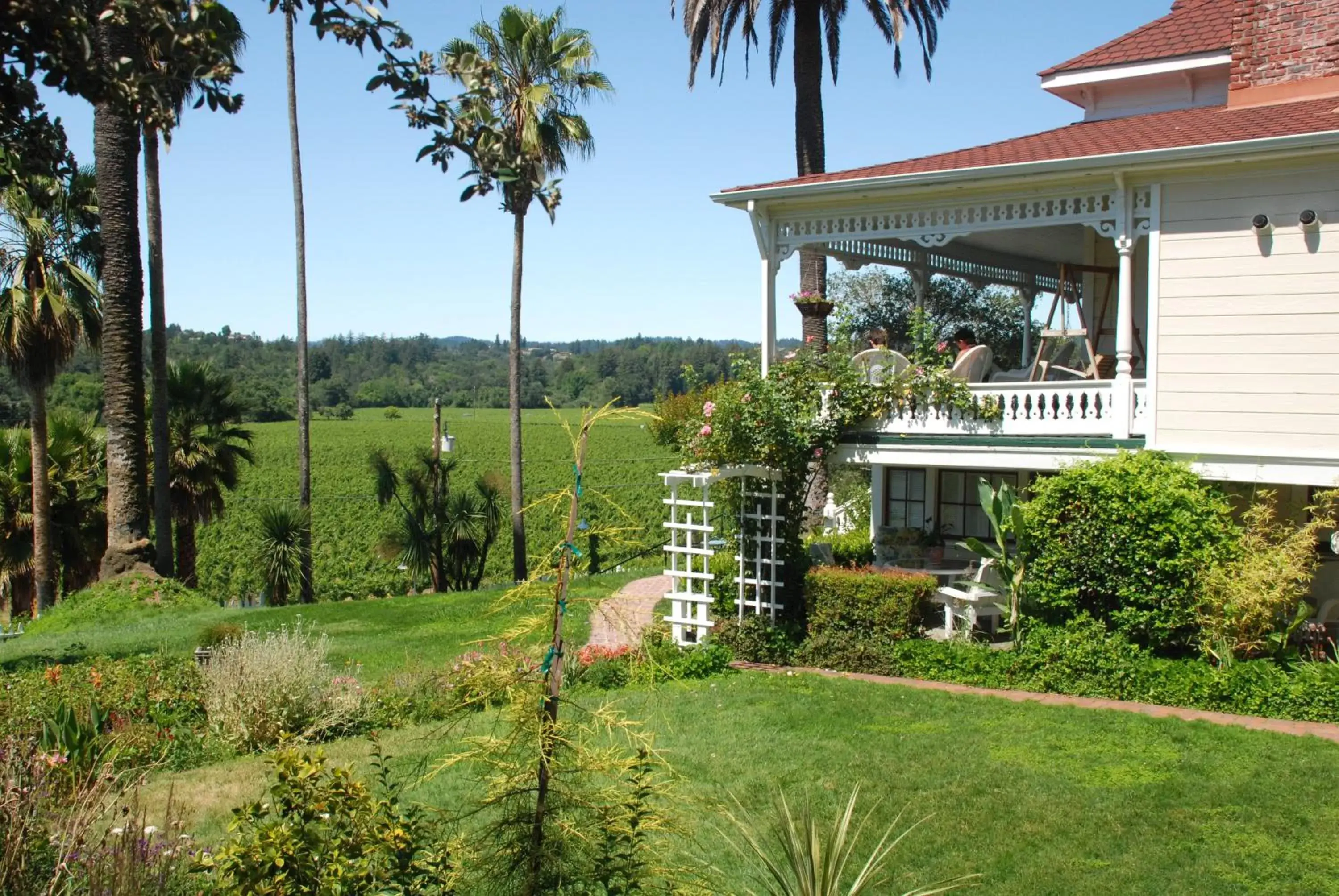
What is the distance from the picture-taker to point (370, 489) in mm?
57219

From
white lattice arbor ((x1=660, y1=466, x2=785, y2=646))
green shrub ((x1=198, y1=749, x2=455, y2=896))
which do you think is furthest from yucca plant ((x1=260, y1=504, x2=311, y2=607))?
green shrub ((x1=198, y1=749, x2=455, y2=896))

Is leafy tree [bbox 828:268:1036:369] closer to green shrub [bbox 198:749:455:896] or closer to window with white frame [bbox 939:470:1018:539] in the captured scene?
window with white frame [bbox 939:470:1018:539]

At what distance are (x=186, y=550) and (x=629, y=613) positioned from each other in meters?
20.3

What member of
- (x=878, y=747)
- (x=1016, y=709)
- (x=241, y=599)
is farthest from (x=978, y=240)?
(x=241, y=599)

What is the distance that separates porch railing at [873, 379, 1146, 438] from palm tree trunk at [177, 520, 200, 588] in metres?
15.8

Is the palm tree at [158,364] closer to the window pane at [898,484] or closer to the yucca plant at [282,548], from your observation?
the yucca plant at [282,548]

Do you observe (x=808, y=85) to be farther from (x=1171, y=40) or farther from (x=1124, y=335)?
(x=1124, y=335)

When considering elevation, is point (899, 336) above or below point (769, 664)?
above

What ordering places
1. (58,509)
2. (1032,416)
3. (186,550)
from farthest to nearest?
(186,550) → (58,509) → (1032,416)

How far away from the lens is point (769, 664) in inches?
501

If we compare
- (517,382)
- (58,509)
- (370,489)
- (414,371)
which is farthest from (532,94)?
(414,371)

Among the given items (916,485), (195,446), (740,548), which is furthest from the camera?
(195,446)

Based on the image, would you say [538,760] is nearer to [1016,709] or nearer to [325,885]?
[325,885]

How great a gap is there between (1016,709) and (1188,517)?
8.15 ft
